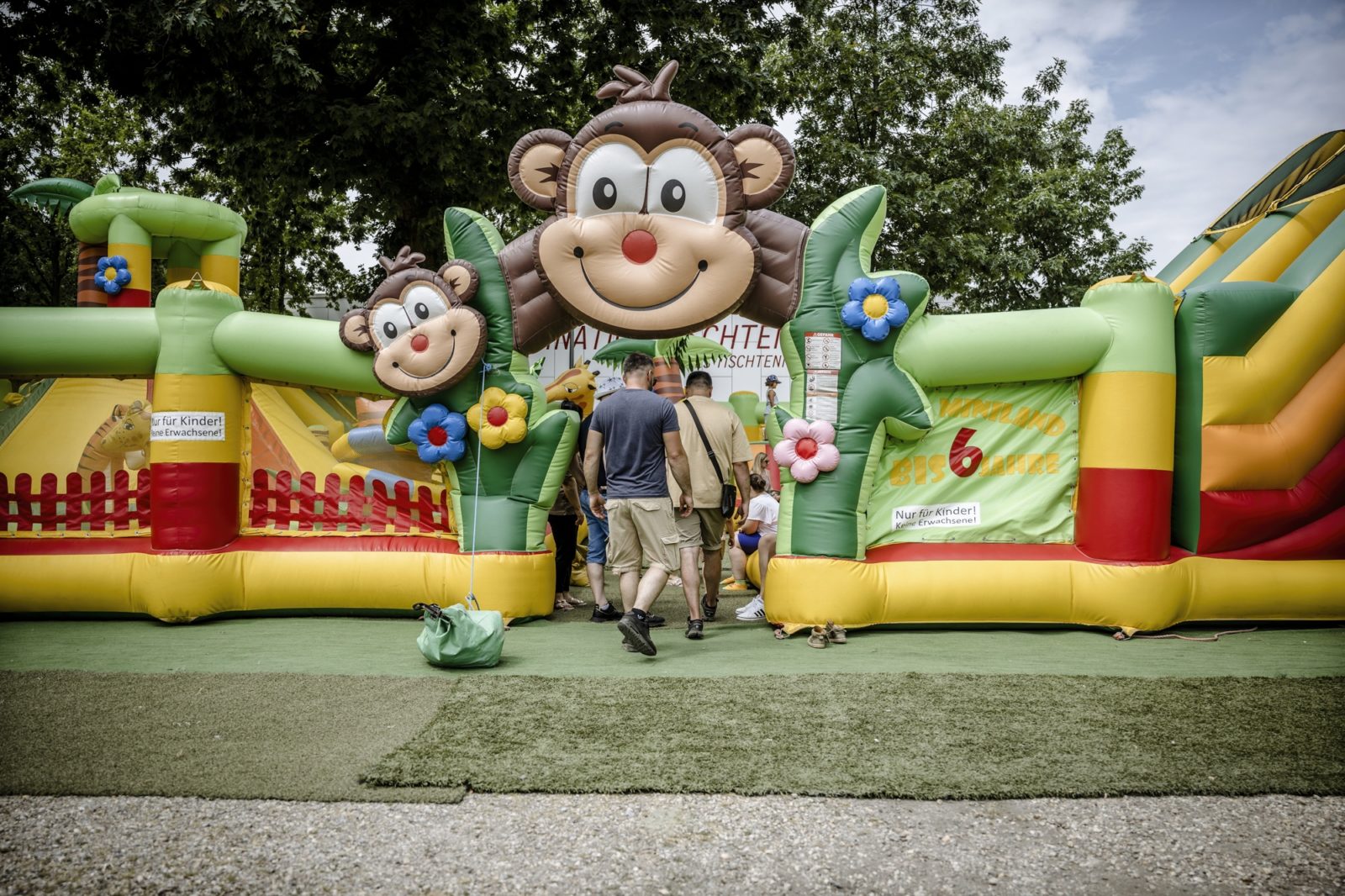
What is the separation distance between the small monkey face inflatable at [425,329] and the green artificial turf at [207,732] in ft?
7.53

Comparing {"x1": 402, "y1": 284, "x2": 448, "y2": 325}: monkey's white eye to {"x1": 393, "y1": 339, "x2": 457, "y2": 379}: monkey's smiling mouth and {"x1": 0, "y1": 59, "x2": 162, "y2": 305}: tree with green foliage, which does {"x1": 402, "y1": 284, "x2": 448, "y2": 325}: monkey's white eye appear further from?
{"x1": 0, "y1": 59, "x2": 162, "y2": 305}: tree with green foliage

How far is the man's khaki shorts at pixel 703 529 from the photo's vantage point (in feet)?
20.3

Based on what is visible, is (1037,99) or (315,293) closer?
(1037,99)

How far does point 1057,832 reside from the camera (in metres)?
2.91

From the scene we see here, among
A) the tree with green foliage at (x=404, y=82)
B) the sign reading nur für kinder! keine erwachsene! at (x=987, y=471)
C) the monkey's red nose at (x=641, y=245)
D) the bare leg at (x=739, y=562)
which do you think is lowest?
the bare leg at (x=739, y=562)

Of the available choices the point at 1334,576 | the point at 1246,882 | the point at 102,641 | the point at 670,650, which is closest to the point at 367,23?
the point at 102,641

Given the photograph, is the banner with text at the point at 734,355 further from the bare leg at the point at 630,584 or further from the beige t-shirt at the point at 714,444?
the bare leg at the point at 630,584

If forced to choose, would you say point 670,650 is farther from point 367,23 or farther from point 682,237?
point 367,23

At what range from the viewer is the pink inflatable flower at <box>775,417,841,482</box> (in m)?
5.96

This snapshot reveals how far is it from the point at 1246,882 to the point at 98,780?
3654 mm

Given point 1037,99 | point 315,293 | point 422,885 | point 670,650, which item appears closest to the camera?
point 422,885

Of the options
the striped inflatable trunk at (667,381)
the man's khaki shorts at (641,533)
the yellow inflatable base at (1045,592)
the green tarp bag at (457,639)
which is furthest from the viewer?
the striped inflatable trunk at (667,381)

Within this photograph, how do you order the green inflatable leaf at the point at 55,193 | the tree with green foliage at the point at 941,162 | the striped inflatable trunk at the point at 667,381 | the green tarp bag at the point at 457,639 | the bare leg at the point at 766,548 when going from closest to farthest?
the green tarp bag at the point at 457,639 → the bare leg at the point at 766,548 → the striped inflatable trunk at the point at 667,381 → the green inflatable leaf at the point at 55,193 → the tree with green foliage at the point at 941,162

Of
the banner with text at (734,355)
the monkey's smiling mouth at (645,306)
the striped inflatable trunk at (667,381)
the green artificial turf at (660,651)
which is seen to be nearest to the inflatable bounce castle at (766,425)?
the monkey's smiling mouth at (645,306)
